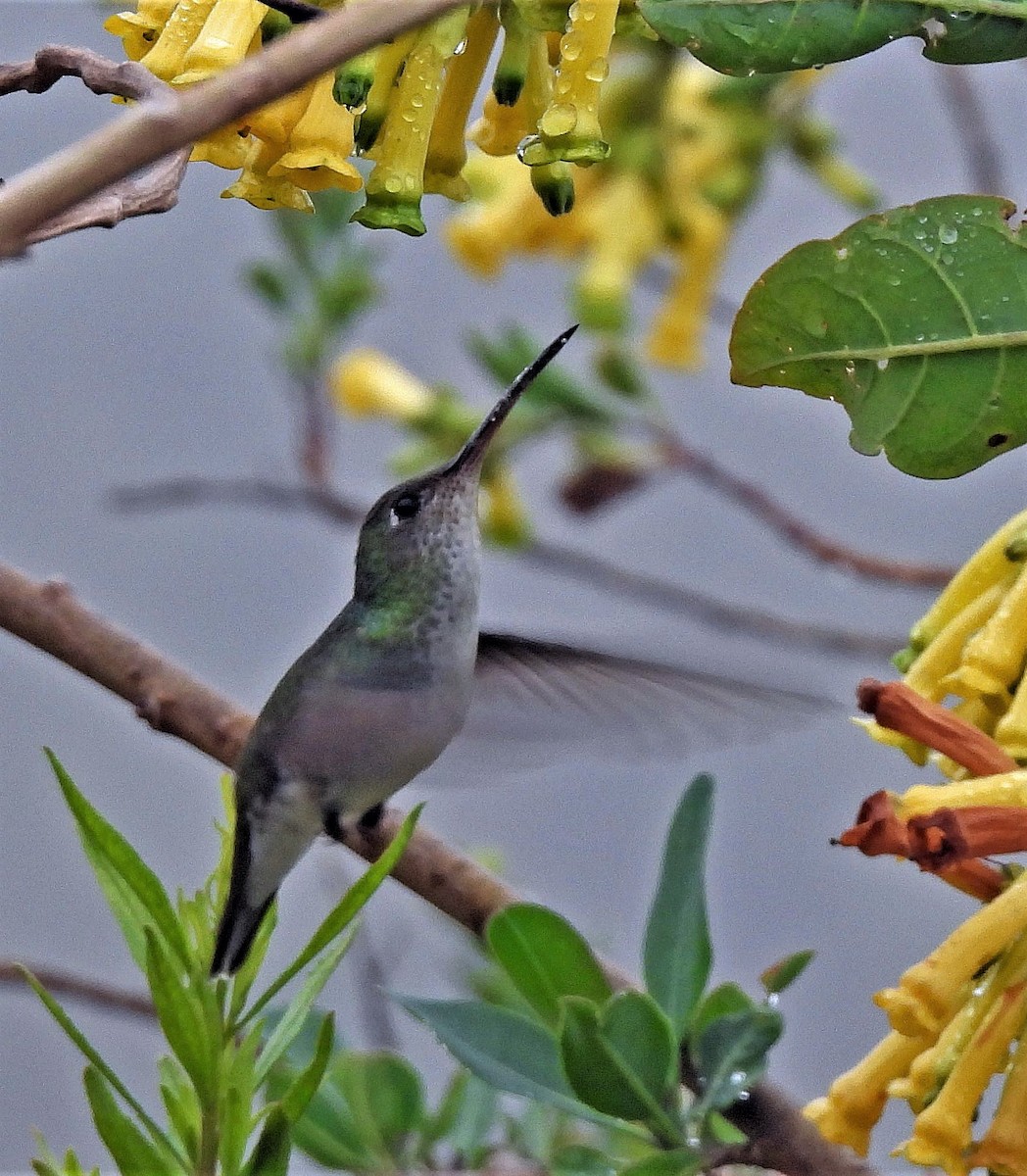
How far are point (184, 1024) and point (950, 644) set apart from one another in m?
0.37

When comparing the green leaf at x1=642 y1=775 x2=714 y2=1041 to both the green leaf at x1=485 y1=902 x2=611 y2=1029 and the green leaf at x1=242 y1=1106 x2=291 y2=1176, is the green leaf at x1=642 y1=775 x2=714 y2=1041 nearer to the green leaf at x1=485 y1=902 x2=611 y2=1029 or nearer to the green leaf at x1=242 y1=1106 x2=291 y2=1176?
the green leaf at x1=485 y1=902 x2=611 y2=1029

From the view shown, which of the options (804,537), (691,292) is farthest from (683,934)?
(691,292)

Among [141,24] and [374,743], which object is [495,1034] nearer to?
[374,743]

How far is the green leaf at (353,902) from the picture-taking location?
61 cm

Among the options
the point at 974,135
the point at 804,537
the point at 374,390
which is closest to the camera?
the point at 804,537

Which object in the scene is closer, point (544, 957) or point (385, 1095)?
point (544, 957)

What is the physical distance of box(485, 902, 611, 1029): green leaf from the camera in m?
0.74

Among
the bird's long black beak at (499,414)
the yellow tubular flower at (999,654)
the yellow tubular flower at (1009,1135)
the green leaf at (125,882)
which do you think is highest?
the bird's long black beak at (499,414)

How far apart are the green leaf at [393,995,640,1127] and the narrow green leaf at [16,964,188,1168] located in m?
0.13

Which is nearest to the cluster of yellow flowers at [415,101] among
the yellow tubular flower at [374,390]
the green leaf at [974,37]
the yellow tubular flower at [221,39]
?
the yellow tubular flower at [221,39]

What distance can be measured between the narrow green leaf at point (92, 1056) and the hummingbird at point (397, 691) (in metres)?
0.28

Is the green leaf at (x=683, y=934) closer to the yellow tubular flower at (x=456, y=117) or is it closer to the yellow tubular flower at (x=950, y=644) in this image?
the yellow tubular flower at (x=950, y=644)

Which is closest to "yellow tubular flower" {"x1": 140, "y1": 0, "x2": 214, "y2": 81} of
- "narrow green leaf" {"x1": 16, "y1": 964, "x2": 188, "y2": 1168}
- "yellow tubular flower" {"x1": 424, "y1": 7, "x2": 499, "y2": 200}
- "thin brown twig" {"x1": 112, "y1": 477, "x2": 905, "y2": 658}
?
"yellow tubular flower" {"x1": 424, "y1": 7, "x2": 499, "y2": 200}

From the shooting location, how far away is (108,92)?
52cm
